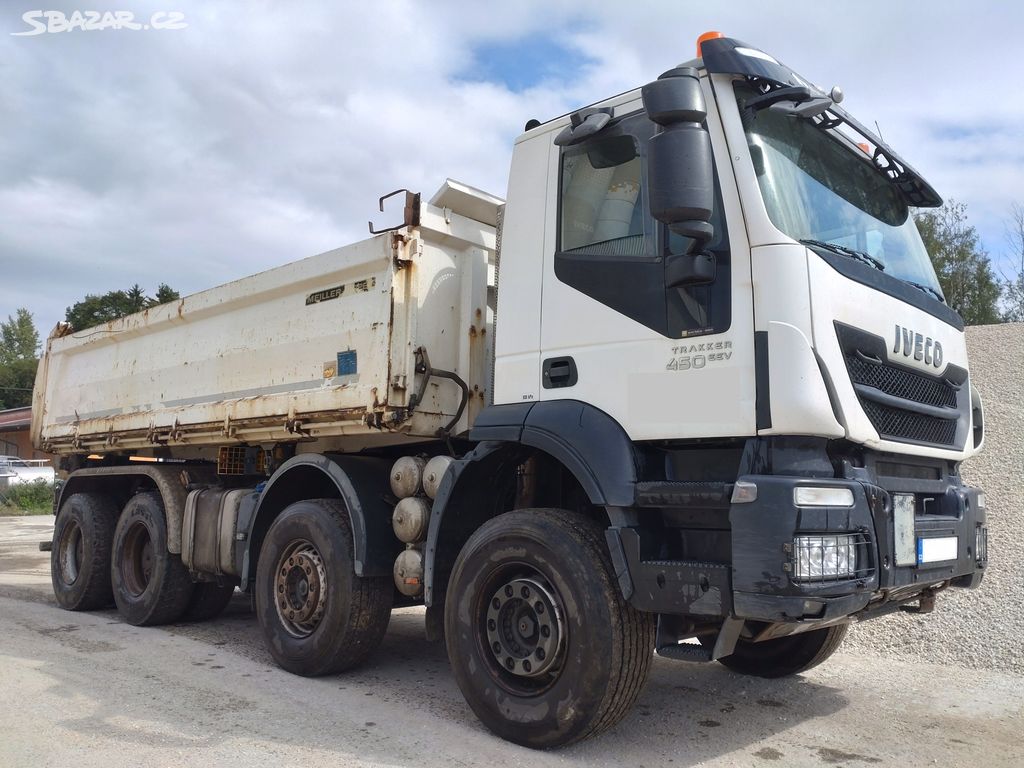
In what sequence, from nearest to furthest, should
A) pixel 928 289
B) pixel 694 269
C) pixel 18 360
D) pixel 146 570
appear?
pixel 694 269
pixel 928 289
pixel 146 570
pixel 18 360

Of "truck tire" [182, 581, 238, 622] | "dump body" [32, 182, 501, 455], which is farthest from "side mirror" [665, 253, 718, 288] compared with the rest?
"truck tire" [182, 581, 238, 622]

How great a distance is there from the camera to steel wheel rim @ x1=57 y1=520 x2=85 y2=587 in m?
8.45

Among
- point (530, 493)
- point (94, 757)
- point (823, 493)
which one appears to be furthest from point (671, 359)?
point (94, 757)

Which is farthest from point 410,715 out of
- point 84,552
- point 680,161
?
point 84,552

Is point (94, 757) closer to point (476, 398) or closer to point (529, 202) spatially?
point (476, 398)

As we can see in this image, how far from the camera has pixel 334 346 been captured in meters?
5.77

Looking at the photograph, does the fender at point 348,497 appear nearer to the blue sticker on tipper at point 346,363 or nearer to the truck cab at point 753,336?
the blue sticker on tipper at point 346,363

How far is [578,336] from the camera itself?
13.8 feet

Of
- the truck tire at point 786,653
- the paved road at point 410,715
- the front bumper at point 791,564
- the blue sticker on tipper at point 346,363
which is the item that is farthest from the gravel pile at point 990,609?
the blue sticker on tipper at point 346,363

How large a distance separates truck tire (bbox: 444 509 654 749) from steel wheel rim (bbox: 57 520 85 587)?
18.7 ft

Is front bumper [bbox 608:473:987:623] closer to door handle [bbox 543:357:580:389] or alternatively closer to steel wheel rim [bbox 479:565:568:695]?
steel wheel rim [bbox 479:565:568:695]

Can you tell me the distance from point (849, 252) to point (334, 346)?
3.35 metres

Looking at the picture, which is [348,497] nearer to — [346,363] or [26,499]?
[346,363]

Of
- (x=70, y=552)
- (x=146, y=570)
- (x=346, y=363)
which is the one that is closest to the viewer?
(x=346, y=363)
